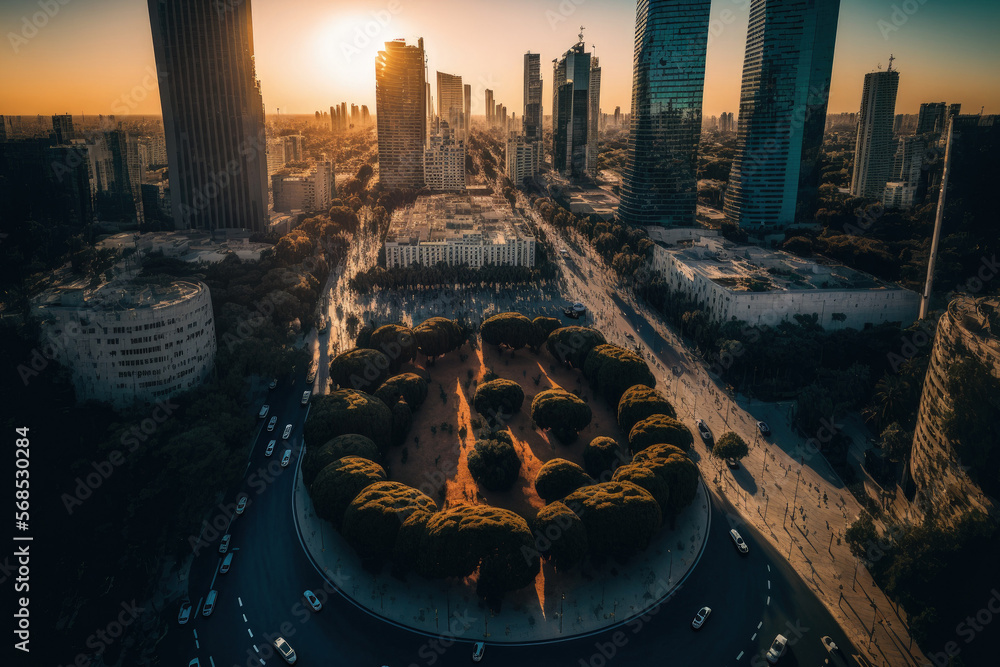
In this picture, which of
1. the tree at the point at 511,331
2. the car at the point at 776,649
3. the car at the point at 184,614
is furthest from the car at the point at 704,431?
the car at the point at 184,614

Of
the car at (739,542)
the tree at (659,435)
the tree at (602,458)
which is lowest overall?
the car at (739,542)

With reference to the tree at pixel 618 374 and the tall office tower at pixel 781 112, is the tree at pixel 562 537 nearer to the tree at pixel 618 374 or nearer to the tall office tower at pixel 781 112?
the tree at pixel 618 374

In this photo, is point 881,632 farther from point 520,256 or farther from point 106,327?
point 520,256

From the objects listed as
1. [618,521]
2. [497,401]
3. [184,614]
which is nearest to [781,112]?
[497,401]

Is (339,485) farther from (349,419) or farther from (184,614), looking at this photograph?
(184,614)

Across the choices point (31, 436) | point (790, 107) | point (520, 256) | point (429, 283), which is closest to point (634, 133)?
point (790, 107)

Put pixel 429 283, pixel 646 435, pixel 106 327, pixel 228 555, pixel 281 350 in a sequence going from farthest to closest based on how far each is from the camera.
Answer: pixel 429 283 → pixel 281 350 → pixel 106 327 → pixel 646 435 → pixel 228 555
